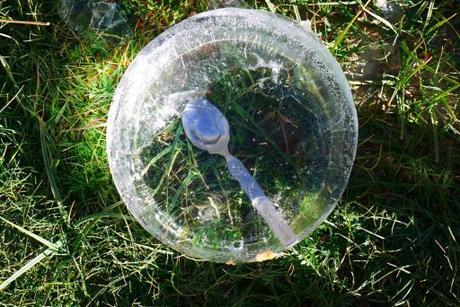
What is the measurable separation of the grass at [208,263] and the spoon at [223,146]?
0.11 meters

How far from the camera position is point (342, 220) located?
1.53 metres

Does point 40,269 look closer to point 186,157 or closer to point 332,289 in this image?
point 186,157

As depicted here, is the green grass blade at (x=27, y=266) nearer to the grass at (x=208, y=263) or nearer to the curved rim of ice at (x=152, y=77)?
the grass at (x=208, y=263)

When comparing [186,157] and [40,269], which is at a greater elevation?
[186,157]

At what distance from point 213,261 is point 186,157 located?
0.78 feet

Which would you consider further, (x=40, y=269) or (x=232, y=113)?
(x=40, y=269)

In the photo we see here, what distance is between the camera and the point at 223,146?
1443 millimetres

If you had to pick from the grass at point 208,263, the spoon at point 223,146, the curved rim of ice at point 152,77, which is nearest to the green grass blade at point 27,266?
the grass at point 208,263

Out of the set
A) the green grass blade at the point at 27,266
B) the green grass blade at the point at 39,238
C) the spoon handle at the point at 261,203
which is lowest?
the green grass blade at the point at 27,266

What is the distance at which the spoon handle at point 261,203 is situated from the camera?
1437 mm

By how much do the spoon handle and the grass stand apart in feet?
0.33

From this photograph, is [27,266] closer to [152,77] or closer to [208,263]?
[208,263]

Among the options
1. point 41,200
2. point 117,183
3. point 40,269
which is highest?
point 117,183

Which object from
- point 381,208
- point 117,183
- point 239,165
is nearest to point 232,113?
point 239,165
